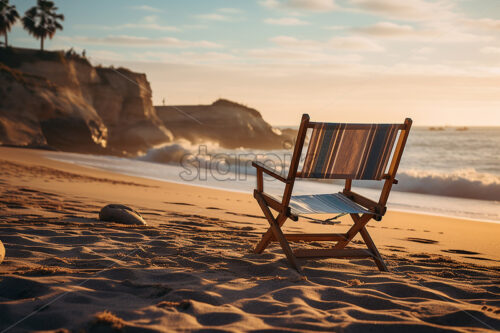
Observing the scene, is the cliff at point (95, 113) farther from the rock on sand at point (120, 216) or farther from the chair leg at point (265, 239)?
the chair leg at point (265, 239)

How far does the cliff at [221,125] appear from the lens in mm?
53969

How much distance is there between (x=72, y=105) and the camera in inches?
1024

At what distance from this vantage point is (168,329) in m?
2.09

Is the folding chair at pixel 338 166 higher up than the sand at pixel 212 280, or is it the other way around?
the folding chair at pixel 338 166

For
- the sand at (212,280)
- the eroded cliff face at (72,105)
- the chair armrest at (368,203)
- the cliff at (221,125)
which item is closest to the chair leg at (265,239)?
the sand at (212,280)

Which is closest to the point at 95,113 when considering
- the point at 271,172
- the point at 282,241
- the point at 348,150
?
the point at 271,172

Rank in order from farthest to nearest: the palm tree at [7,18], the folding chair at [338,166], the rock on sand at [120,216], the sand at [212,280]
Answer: the palm tree at [7,18] < the rock on sand at [120,216] < the folding chair at [338,166] < the sand at [212,280]

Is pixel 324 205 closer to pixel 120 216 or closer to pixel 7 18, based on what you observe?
pixel 120 216

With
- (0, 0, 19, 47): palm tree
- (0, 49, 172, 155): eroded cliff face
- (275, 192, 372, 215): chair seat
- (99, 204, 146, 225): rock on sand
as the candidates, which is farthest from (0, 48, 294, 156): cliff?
(275, 192, 372, 215): chair seat

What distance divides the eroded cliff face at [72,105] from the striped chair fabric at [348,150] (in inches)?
731

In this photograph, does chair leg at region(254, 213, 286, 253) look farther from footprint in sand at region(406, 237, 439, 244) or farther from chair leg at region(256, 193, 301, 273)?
footprint in sand at region(406, 237, 439, 244)

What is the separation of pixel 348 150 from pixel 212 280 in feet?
4.94

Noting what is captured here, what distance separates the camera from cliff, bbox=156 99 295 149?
53969 mm

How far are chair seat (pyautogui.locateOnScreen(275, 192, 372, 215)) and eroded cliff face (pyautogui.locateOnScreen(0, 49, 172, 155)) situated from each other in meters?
18.3
